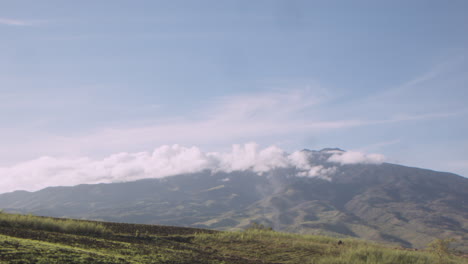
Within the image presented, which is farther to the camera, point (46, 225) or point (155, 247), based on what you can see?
point (46, 225)

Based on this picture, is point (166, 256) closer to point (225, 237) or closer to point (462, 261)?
point (225, 237)

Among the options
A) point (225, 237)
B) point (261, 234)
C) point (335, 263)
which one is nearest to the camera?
point (335, 263)

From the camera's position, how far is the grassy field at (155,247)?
682 inches

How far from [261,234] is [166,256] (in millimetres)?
23738

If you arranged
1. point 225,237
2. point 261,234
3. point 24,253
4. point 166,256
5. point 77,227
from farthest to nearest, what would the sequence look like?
point 261,234, point 225,237, point 77,227, point 166,256, point 24,253

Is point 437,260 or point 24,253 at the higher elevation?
point 24,253

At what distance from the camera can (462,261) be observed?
106 ft

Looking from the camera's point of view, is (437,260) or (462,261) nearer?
(437,260)

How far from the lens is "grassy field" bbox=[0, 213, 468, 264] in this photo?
682 inches

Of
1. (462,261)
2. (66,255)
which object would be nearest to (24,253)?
(66,255)

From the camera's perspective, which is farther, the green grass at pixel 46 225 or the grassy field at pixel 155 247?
the green grass at pixel 46 225

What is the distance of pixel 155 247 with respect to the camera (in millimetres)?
26828

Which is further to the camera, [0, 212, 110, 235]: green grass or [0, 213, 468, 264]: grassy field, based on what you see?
[0, 212, 110, 235]: green grass

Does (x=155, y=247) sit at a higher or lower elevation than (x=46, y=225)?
lower
